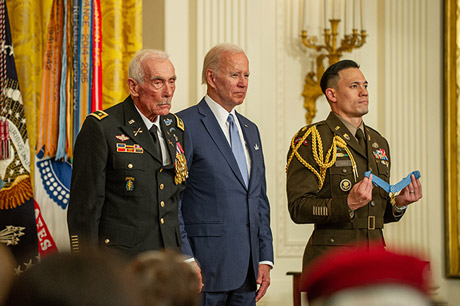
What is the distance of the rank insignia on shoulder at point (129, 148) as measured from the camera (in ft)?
9.14

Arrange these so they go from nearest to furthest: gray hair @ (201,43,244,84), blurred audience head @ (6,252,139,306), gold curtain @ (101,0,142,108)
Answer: blurred audience head @ (6,252,139,306) < gray hair @ (201,43,244,84) < gold curtain @ (101,0,142,108)

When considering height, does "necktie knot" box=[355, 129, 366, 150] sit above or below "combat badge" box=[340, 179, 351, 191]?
above

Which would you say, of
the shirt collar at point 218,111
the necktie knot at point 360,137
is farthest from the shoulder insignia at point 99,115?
the necktie knot at point 360,137

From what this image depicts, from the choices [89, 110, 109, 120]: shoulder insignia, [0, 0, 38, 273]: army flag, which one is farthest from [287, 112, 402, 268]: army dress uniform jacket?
[0, 0, 38, 273]: army flag

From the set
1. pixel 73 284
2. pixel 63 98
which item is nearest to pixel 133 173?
pixel 63 98

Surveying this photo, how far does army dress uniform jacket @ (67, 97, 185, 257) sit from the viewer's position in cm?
270

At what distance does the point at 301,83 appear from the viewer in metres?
5.21

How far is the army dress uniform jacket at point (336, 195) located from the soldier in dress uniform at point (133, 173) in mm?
635

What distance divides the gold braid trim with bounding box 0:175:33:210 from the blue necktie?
1059 mm

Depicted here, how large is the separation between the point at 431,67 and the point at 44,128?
3012 millimetres

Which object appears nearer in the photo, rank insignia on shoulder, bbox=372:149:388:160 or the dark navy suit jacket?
the dark navy suit jacket

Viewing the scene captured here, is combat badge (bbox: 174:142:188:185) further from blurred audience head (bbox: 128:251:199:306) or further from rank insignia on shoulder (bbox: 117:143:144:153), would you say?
blurred audience head (bbox: 128:251:199:306)

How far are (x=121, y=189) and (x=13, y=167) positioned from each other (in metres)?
1.08

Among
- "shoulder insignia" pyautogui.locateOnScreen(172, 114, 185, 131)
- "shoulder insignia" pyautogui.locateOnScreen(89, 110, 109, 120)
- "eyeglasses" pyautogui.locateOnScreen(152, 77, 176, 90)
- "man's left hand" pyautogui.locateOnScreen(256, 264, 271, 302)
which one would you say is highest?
"eyeglasses" pyautogui.locateOnScreen(152, 77, 176, 90)
